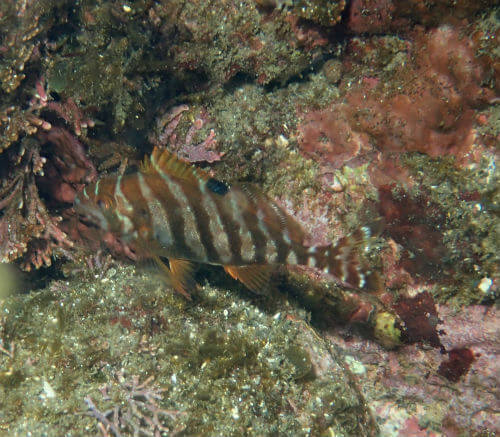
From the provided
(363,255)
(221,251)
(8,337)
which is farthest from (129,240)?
(363,255)

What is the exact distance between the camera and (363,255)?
3.92m

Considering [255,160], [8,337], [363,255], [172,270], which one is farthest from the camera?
[255,160]

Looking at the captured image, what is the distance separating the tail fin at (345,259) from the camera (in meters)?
3.63

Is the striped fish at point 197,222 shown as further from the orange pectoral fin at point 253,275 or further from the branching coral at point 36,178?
the branching coral at point 36,178

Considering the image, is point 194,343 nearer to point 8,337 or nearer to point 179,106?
point 8,337

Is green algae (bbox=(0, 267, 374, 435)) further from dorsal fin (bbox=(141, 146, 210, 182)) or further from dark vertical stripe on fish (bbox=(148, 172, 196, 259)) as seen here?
dorsal fin (bbox=(141, 146, 210, 182))

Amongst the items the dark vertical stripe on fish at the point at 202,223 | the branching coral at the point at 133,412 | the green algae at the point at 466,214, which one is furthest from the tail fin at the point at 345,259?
the branching coral at the point at 133,412

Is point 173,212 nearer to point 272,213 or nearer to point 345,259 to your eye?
point 272,213

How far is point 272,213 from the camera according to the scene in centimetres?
352

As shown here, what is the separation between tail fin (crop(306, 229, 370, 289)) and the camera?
3635 mm

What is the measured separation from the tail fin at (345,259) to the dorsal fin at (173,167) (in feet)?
4.40

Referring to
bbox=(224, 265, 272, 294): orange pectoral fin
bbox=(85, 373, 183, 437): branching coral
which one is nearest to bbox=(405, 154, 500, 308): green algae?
bbox=(224, 265, 272, 294): orange pectoral fin

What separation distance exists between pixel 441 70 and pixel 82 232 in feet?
14.7

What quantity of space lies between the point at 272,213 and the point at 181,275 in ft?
3.67
